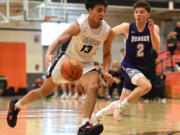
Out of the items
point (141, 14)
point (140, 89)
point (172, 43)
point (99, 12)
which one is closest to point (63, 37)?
point (99, 12)

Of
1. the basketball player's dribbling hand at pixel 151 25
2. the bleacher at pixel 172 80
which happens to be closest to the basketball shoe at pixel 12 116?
the basketball player's dribbling hand at pixel 151 25

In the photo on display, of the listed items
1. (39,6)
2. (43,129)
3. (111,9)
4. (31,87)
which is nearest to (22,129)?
(43,129)

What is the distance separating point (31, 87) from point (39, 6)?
706 cm

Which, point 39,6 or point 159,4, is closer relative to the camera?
point 39,6

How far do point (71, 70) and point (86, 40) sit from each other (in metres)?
0.60

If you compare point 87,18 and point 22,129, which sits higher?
point 87,18

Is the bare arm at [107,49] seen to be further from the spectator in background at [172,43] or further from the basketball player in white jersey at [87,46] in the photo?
the spectator in background at [172,43]

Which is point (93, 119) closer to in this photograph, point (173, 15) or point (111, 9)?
point (111, 9)

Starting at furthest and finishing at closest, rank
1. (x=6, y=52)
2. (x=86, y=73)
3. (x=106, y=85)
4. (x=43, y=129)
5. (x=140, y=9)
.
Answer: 1. (x=6, y=52)
2. (x=106, y=85)
3. (x=140, y=9)
4. (x=43, y=129)
5. (x=86, y=73)

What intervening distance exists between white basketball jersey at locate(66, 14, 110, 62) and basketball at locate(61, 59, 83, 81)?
452 mm

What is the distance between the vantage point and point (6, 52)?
20.2m

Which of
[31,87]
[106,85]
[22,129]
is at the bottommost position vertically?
[31,87]

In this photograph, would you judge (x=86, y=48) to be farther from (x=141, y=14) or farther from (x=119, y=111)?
(x=141, y=14)

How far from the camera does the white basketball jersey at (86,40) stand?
4.67 m
